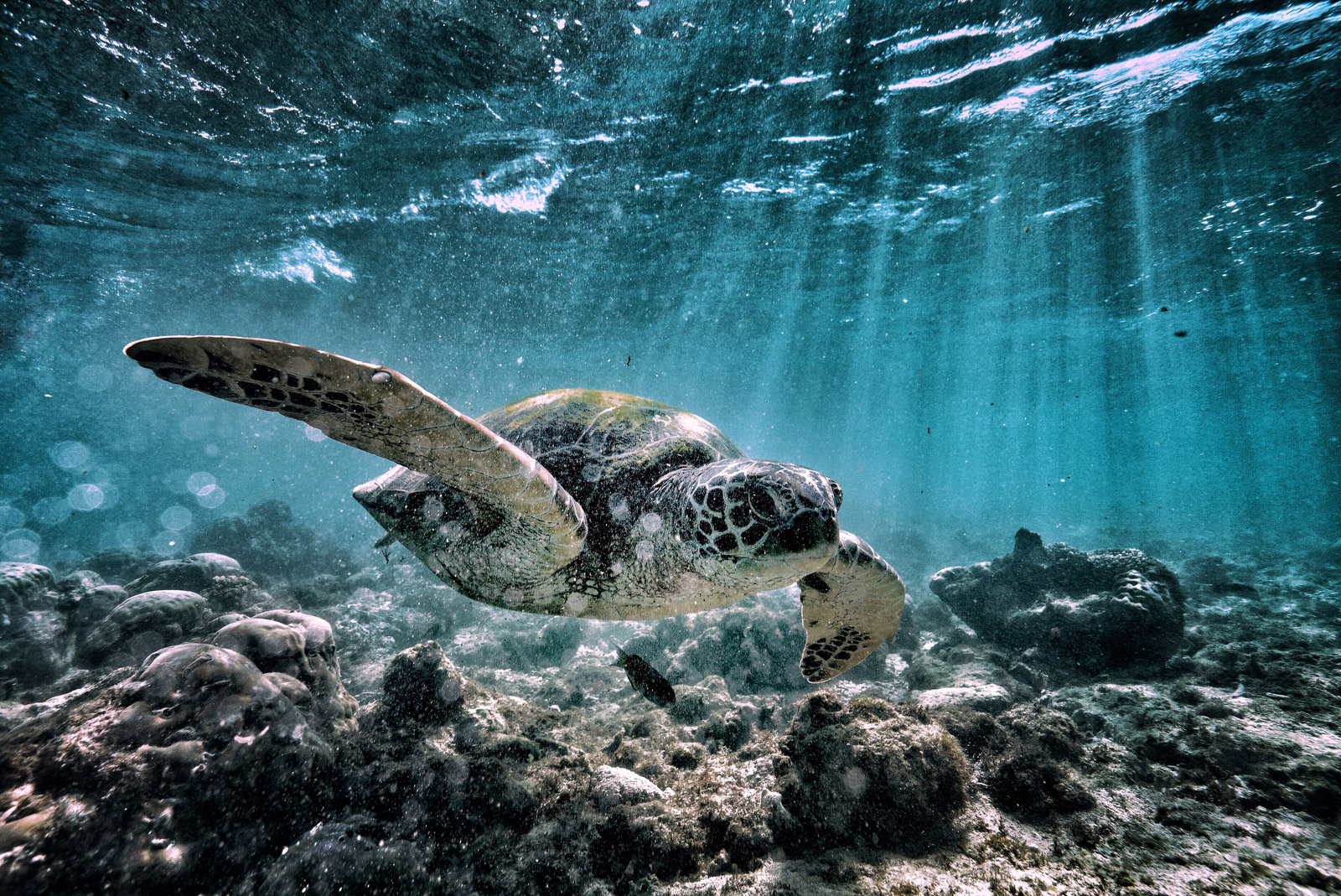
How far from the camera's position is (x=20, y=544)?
16516 millimetres

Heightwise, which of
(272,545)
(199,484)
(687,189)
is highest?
(687,189)

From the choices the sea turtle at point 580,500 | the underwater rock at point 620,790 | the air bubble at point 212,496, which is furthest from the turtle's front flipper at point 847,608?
the air bubble at point 212,496

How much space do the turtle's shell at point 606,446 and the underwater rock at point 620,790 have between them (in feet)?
4.26

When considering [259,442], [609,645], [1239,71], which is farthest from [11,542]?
[259,442]

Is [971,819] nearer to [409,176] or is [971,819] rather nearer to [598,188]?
[598,188]

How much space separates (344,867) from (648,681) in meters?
1.54

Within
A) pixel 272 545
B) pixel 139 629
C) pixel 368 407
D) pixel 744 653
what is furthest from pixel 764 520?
pixel 272 545

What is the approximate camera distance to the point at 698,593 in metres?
2.44

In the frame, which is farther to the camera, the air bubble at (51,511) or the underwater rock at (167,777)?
the air bubble at (51,511)

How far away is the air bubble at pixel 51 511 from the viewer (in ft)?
77.7

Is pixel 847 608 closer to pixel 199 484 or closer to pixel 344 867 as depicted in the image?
pixel 344 867

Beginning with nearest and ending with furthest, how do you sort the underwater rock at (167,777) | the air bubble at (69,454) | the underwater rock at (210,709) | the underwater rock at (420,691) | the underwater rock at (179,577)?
the underwater rock at (167,777) < the underwater rock at (210,709) < the underwater rock at (420,691) < the underwater rock at (179,577) < the air bubble at (69,454)

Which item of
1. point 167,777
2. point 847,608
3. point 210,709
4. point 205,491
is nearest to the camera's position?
point 167,777

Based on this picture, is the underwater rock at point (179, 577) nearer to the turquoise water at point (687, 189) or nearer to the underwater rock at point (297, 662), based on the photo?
the underwater rock at point (297, 662)
